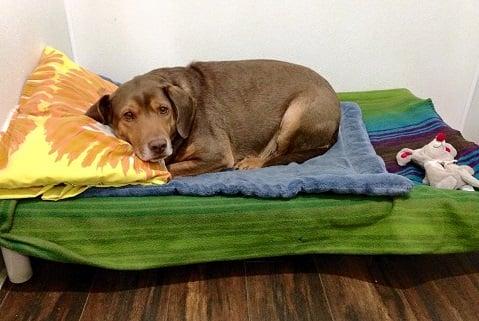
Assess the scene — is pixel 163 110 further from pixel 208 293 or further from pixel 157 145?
pixel 208 293

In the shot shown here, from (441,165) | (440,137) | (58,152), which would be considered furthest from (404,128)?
(58,152)

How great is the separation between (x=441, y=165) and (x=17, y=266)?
1.92 m

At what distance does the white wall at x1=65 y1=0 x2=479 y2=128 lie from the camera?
282 centimetres

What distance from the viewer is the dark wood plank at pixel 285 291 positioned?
6.08 feet

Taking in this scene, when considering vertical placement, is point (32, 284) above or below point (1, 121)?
below

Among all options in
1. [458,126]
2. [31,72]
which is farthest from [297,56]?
[31,72]

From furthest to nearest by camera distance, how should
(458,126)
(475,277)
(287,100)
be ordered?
(458,126) < (287,100) < (475,277)

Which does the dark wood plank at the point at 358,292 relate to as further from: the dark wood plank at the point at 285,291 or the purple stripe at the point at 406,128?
the purple stripe at the point at 406,128

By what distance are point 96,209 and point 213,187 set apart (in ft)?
1.51

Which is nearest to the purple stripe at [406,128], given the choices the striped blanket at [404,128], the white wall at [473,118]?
the striped blanket at [404,128]

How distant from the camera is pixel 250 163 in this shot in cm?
239

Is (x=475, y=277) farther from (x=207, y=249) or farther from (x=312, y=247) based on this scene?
(x=207, y=249)

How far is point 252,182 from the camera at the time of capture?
1930mm

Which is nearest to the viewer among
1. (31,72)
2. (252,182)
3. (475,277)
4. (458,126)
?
(252,182)
